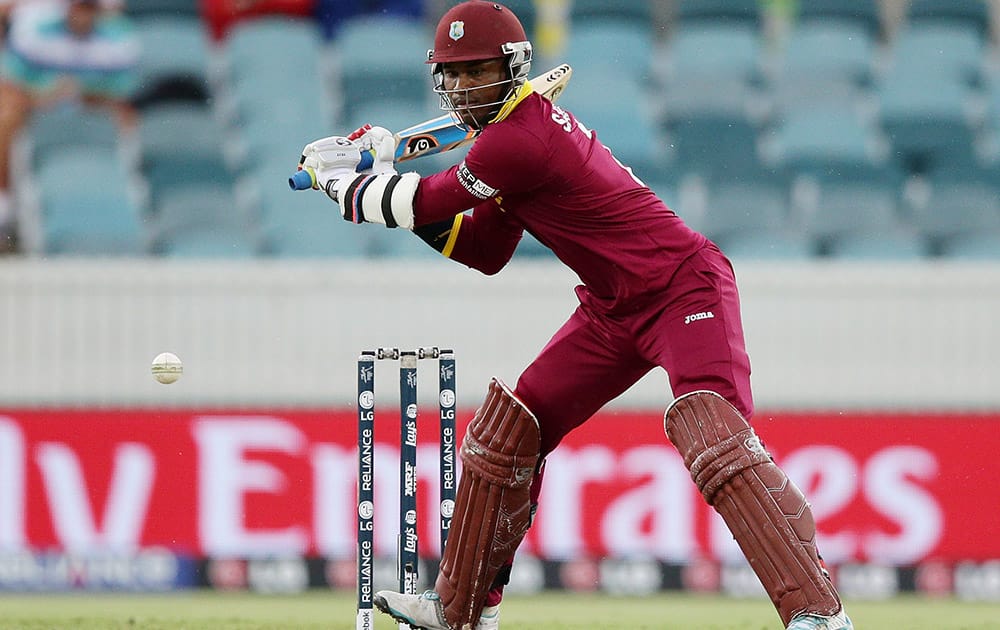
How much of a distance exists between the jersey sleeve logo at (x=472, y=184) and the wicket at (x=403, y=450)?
1.92 feet

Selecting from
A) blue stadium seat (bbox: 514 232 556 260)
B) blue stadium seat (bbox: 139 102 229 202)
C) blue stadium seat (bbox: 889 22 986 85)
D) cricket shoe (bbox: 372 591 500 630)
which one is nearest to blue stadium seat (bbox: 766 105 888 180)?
blue stadium seat (bbox: 889 22 986 85)

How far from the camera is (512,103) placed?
16.0ft

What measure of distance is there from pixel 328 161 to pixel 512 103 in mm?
626

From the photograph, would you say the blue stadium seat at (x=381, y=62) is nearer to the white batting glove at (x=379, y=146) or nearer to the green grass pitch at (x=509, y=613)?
the green grass pitch at (x=509, y=613)

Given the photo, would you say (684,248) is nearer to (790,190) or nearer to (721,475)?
(721,475)

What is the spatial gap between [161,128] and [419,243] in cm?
231

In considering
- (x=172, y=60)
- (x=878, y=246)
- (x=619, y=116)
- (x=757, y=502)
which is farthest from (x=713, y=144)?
(x=757, y=502)

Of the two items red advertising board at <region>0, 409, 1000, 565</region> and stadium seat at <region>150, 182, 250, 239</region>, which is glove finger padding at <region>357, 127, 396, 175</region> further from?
stadium seat at <region>150, 182, 250, 239</region>

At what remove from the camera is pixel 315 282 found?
8.30 metres

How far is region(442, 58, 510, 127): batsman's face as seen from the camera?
4.89 meters

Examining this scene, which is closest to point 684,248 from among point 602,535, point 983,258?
point 602,535

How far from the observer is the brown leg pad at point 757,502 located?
4.62 metres

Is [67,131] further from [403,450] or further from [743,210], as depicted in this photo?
[403,450]

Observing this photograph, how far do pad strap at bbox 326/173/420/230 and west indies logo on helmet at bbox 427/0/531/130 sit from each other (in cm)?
29
